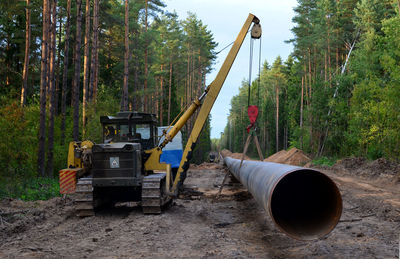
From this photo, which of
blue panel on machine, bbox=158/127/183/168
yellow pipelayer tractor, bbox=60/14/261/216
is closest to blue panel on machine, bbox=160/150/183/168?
blue panel on machine, bbox=158/127/183/168

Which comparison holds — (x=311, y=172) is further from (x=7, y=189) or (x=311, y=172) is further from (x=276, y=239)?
(x=7, y=189)

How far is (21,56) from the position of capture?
32094 mm

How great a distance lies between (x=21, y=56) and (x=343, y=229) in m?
31.5

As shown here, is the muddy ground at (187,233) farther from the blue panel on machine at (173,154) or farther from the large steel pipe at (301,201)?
the blue panel on machine at (173,154)

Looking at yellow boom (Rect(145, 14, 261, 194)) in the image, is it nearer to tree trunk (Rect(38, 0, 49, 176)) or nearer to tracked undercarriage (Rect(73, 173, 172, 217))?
tracked undercarriage (Rect(73, 173, 172, 217))

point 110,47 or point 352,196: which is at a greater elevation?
point 110,47

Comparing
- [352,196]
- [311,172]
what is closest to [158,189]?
[311,172]

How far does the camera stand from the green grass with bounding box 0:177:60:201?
13.3 m

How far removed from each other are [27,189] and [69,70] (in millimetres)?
21271

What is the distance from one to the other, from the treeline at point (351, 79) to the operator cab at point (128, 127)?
14.9 feet

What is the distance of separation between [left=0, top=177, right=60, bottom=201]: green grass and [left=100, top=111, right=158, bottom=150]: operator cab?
4.19 meters

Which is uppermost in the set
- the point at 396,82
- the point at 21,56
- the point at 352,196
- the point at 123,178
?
the point at 21,56

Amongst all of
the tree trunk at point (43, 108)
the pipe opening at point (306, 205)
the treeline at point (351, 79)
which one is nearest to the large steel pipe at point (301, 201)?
the pipe opening at point (306, 205)

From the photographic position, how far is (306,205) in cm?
695
